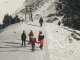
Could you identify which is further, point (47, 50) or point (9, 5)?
point (9, 5)

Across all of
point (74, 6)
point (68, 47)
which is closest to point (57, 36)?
point (68, 47)

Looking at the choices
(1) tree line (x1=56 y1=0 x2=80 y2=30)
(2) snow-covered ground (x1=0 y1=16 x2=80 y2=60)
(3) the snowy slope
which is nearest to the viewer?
(2) snow-covered ground (x1=0 y1=16 x2=80 y2=60)

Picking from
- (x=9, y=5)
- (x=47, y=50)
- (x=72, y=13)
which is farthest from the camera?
(x=9, y=5)

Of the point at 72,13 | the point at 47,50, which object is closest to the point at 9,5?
the point at 72,13

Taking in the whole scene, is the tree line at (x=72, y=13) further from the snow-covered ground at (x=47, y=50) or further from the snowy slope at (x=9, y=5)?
the snowy slope at (x=9, y=5)

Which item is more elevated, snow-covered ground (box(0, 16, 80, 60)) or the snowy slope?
the snowy slope

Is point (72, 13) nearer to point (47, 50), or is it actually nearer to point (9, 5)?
point (47, 50)

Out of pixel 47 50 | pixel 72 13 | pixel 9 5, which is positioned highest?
pixel 9 5

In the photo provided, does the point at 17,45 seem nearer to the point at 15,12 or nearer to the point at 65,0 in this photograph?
the point at 65,0

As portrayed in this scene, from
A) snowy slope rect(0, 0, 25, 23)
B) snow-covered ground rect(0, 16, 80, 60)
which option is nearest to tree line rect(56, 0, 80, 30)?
snow-covered ground rect(0, 16, 80, 60)

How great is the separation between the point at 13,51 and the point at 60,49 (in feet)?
17.3

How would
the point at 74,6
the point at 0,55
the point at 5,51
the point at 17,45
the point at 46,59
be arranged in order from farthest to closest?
the point at 74,6 < the point at 17,45 < the point at 5,51 < the point at 0,55 < the point at 46,59

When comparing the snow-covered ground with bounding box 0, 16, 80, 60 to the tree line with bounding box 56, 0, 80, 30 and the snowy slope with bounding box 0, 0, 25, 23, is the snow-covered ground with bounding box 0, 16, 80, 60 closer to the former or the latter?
the tree line with bounding box 56, 0, 80, 30

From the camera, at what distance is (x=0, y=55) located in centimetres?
2600
